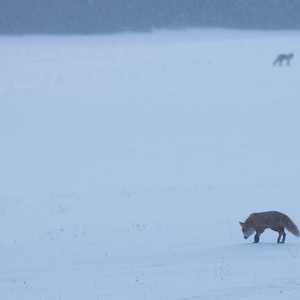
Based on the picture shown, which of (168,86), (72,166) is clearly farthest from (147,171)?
(168,86)

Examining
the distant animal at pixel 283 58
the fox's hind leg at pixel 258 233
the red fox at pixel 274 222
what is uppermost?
the distant animal at pixel 283 58

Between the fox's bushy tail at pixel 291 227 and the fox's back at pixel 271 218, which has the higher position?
the fox's back at pixel 271 218

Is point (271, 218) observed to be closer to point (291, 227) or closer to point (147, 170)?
point (291, 227)

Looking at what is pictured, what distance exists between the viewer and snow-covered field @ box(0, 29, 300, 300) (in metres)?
5.98

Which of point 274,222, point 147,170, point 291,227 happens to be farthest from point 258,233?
point 147,170

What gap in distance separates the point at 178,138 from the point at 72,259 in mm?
16822

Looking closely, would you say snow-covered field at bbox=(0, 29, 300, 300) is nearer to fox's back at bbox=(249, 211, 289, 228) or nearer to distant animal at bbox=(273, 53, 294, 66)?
fox's back at bbox=(249, 211, 289, 228)

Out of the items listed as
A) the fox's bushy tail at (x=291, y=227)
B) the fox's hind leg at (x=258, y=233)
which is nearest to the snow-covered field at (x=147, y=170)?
the fox's hind leg at (x=258, y=233)

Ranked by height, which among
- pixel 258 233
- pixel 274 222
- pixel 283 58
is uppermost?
pixel 283 58

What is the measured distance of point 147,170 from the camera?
18516mm

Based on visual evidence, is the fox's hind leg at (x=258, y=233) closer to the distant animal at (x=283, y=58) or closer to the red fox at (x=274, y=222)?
the red fox at (x=274, y=222)

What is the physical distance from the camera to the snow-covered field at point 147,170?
5.98 meters

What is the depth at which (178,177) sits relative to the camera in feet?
57.1

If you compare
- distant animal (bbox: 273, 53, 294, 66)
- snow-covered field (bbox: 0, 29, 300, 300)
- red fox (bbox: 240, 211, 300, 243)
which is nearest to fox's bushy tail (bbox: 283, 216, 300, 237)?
red fox (bbox: 240, 211, 300, 243)
